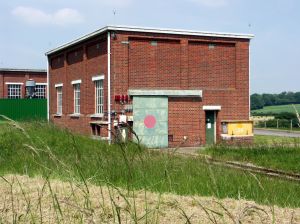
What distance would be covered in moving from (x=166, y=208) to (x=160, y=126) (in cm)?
2140

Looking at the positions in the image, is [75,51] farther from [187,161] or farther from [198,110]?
[187,161]

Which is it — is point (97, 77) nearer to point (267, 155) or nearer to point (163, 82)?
point (163, 82)

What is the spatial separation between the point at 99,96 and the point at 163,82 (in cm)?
369

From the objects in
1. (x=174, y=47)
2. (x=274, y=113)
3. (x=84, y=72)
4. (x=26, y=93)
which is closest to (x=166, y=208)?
(x=174, y=47)

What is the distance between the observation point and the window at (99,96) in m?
27.1

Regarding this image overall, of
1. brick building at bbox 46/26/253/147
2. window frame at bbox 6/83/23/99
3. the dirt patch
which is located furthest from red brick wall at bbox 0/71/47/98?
the dirt patch

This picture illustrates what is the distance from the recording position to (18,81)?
182 ft

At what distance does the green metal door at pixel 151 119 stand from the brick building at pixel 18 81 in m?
30.9

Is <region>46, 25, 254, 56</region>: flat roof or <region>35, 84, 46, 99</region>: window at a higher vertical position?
<region>46, 25, 254, 56</region>: flat roof

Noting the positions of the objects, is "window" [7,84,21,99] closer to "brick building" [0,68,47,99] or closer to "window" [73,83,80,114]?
"brick building" [0,68,47,99]

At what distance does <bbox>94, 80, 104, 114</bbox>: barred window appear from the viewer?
27.1 metres

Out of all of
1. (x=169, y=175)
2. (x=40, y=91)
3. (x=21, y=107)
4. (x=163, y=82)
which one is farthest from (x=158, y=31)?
(x=40, y=91)

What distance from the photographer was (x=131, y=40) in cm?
2575

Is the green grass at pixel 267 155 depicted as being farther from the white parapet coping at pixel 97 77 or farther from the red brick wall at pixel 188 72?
the white parapet coping at pixel 97 77
